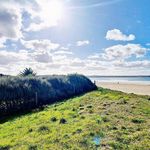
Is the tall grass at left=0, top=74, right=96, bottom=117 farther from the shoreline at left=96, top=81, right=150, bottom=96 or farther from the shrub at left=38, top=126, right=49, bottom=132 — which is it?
the shoreline at left=96, top=81, right=150, bottom=96

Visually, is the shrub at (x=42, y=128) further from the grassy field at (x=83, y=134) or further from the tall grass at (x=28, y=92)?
the tall grass at (x=28, y=92)

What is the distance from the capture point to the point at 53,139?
12711mm

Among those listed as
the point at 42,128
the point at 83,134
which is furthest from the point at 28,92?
the point at 83,134

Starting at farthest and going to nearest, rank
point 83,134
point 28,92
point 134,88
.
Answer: point 134,88
point 28,92
point 83,134

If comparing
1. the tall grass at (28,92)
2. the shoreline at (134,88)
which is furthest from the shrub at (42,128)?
the shoreline at (134,88)

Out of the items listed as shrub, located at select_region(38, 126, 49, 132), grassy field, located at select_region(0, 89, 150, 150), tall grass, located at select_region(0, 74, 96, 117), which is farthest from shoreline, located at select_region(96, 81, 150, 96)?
shrub, located at select_region(38, 126, 49, 132)

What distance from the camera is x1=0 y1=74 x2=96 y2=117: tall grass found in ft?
78.8

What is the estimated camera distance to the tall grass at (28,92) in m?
24.0

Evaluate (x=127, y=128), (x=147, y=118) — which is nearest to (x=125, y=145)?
(x=127, y=128)

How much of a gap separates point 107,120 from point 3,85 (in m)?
11.2

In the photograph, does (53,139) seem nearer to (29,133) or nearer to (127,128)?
(29,133)

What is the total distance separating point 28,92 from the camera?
2766 centimetres

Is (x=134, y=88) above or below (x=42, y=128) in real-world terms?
below

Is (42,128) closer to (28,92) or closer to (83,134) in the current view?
(83,134)
